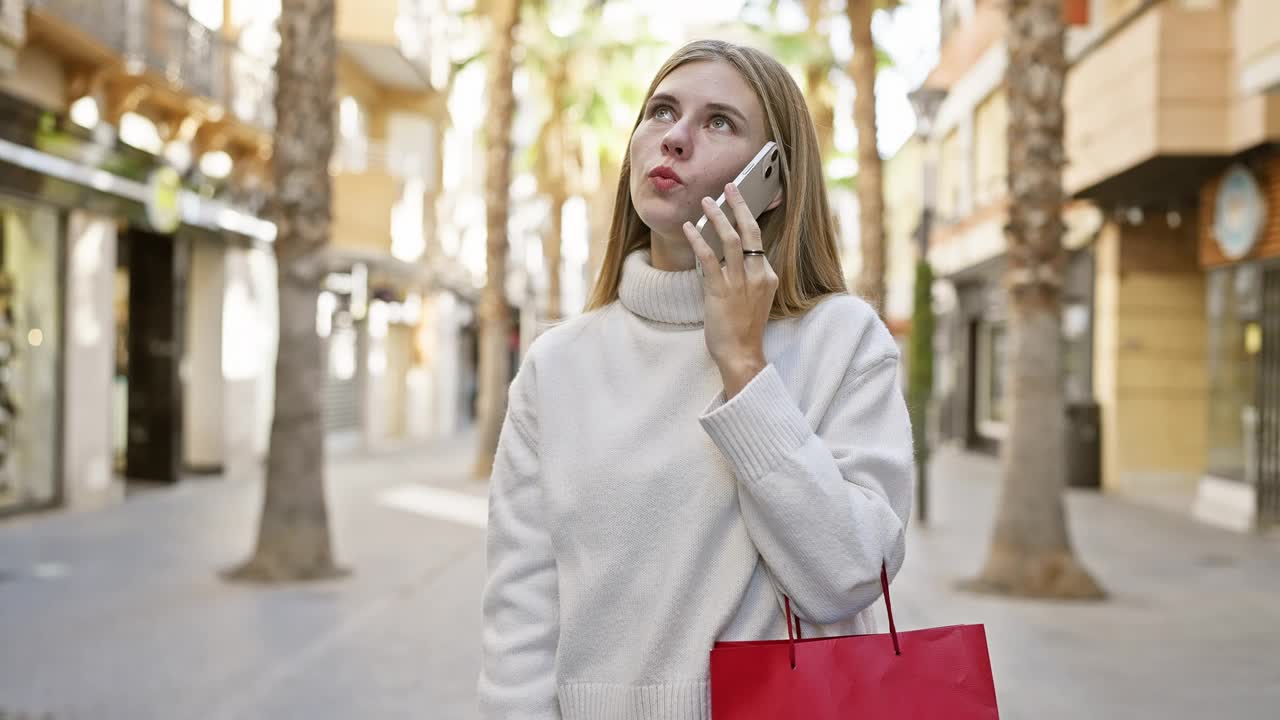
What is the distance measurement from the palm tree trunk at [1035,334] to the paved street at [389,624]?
1.34 ft

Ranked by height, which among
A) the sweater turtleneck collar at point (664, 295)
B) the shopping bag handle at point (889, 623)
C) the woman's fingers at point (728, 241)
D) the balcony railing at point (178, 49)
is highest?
the balcony railing at point (178, 49)

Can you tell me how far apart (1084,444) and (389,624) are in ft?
46.4

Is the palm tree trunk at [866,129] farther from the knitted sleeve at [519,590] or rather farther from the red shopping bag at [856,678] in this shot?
the red shopping bag at [856,678]

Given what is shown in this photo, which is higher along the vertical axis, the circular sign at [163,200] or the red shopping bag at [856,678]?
the circular sign at [163,200]

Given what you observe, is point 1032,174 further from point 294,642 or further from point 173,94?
point 173,94

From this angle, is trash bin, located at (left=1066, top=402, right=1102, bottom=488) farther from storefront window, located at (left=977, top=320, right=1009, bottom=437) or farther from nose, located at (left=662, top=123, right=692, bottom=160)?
nose, located at (left=662, top=123, right=692, bottom=160)

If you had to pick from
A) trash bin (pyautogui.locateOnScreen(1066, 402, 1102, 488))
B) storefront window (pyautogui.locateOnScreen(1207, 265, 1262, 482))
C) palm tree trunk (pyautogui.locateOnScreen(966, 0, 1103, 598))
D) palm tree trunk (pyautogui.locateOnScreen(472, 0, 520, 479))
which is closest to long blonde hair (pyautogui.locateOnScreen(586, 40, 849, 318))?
palm tree trunk (pyautogui.locateOnScreen(966, 0, 1103, 598))

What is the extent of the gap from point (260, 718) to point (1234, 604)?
7.12m

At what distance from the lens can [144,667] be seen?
285 inches

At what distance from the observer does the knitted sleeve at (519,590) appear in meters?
2.11

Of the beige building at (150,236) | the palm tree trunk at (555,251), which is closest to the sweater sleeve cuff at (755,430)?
the beige building at (150,236)

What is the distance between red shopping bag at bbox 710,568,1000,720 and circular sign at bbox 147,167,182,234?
1723 cm

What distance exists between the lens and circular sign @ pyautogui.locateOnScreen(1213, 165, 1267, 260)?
50.5 feet

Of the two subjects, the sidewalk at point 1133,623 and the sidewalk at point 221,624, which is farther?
the sidewalk at point 1133,623
